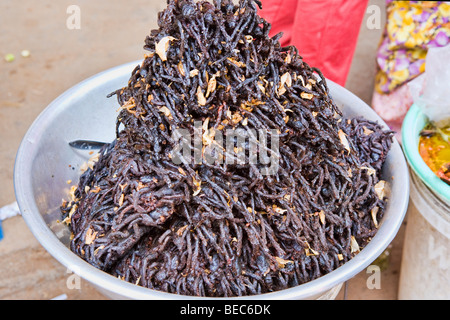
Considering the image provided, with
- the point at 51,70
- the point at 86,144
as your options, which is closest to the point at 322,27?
the point at 86,144

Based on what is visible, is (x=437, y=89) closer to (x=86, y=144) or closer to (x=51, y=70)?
(x=86, y=144)

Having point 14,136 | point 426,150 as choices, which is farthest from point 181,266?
point 14,136

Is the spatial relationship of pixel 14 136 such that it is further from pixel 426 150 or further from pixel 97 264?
pixel 426 150

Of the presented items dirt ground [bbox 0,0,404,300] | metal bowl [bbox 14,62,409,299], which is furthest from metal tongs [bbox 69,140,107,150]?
dirt ground [bbox 0,0,404,300]

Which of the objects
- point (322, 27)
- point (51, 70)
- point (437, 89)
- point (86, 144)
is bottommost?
point (51, 70)

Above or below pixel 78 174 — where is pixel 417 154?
above

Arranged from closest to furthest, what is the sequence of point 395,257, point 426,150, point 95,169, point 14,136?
point 95,169 < point 426,150 < point 395,257 < point 14,136

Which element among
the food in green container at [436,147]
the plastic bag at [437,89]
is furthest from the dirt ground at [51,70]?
the plastic bag at [437,89]
